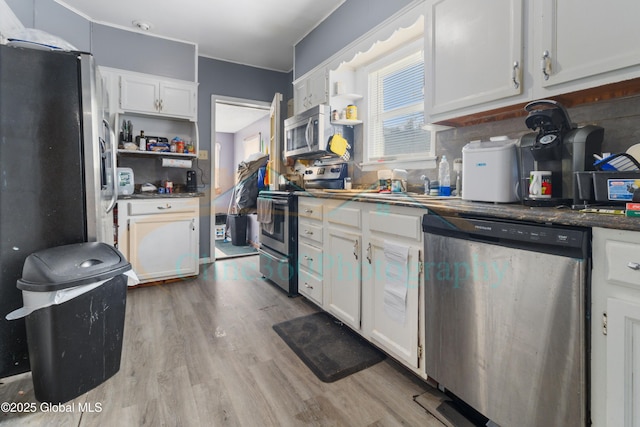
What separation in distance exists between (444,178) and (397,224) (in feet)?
2.15

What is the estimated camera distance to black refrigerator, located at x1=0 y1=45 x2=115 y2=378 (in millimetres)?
1581

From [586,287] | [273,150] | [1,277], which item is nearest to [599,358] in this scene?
[586,287]

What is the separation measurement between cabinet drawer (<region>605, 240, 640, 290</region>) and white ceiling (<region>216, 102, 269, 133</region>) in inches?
195

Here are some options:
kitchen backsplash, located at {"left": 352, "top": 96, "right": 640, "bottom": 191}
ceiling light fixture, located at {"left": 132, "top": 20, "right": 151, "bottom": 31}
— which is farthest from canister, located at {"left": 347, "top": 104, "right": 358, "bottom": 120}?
ceiling light fixture, located at {"left": 132, "top": 20, "right": 151, "bottom": 31}

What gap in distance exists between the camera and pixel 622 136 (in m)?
1.36

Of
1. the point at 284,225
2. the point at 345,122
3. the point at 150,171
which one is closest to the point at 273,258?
the point at 284,225

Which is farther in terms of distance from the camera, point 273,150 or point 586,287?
point 273,150

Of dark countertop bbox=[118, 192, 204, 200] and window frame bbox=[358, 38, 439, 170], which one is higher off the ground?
window frame bbox=[358, 38, 439, 170]

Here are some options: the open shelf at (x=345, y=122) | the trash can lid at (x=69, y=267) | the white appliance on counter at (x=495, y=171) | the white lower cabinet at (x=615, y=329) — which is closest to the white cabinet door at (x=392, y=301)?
the white appliance on counter at (x=495, y=171)

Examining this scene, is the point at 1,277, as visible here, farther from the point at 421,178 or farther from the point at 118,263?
the point at 421,178

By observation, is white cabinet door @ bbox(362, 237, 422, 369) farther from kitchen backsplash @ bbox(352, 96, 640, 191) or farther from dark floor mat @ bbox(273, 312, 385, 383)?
kitchen backsplash @ bbox(352, 96, 640, 191)

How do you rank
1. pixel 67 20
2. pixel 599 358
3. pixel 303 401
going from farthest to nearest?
pixel 67 20 < pixel 303 401 < pixel 599 358

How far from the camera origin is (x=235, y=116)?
622 centimetres

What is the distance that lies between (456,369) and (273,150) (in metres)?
3.36
